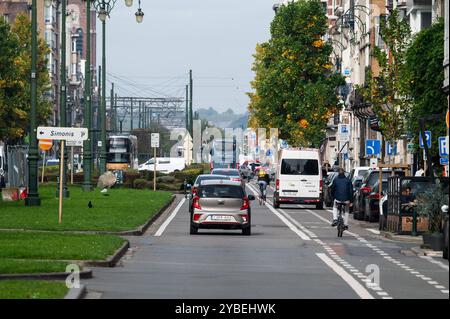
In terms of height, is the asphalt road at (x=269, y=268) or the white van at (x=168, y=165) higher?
the white van at (x=168, y=165)

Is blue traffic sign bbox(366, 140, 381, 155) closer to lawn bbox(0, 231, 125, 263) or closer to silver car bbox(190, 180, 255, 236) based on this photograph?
silver car bbox(190, 180, 255, 236)

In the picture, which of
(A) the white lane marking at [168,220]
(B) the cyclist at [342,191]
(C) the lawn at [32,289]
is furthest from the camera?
(A) the white lane marking at [168,220]

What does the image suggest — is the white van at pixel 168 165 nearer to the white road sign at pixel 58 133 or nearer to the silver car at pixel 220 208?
the white road sign at pixel 58 133

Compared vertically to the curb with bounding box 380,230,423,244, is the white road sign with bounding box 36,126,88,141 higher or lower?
higher

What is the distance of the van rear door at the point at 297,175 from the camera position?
2606 inches

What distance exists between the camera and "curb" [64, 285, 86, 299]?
18.8m

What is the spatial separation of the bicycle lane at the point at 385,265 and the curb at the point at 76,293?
3.84m

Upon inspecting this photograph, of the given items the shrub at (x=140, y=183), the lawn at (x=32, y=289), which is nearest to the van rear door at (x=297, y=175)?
the shrub at (x=140, y=183)

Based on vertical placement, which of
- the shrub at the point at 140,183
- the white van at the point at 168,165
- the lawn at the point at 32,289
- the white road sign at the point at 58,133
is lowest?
the lawn at the point at 32,289

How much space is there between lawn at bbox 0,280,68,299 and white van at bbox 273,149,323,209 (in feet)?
148

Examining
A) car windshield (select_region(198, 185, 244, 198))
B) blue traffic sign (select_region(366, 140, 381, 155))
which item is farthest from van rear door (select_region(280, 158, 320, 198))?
car windshield (select_region(198, 185, 244, 198))

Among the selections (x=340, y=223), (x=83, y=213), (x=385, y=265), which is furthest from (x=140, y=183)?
(x=385, y=265)

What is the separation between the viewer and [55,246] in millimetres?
30047

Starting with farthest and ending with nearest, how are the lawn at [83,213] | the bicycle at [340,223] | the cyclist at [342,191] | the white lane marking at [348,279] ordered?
1. the cyclist at [342,191]
2. the bicycle at [340,223]
3. the lawn at [83,213]
4. the white lane marking at [348,279]
